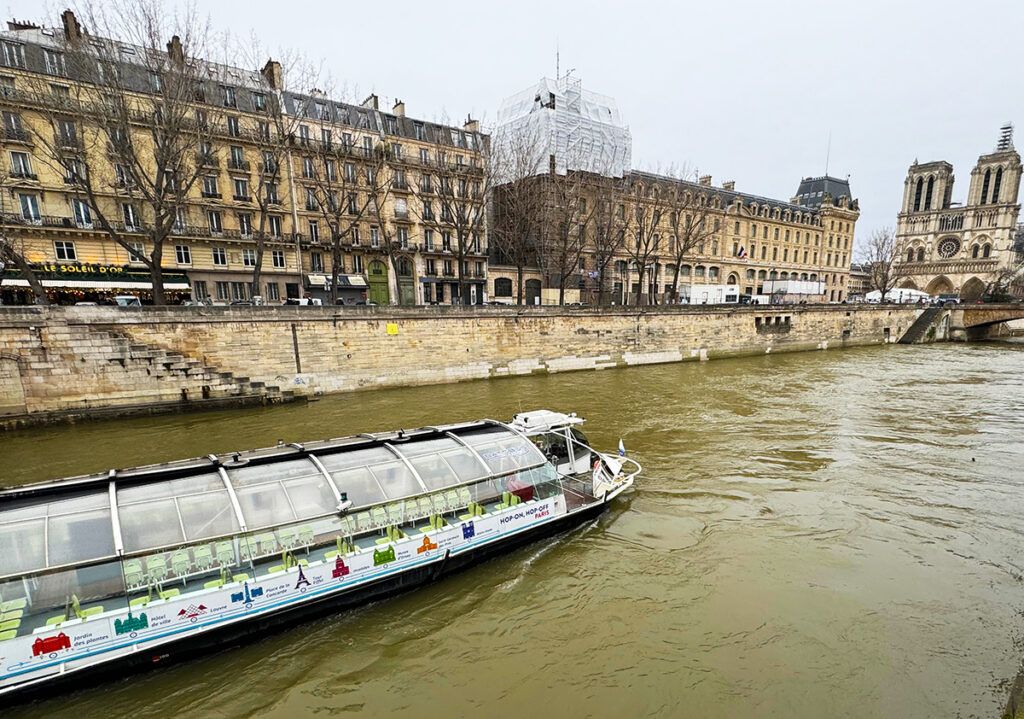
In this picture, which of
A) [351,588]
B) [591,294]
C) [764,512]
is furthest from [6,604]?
[591,294]

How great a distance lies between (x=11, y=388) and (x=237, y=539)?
15.5 metres

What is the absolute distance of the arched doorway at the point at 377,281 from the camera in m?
34.5

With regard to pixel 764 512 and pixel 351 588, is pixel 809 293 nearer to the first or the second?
pixel 764 512

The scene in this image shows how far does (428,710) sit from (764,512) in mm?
7549

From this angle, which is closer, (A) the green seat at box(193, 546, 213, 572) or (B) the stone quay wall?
(A) the green seat at box(193, 546, 213, 572)

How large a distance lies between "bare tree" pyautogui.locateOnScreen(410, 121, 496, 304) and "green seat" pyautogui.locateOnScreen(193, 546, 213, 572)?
66.6 ft

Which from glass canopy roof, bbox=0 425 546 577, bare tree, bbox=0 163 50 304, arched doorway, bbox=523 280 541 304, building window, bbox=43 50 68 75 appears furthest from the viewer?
arched doorway, bbox=523 280 541 304

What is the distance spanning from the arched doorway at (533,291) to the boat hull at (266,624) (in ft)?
104

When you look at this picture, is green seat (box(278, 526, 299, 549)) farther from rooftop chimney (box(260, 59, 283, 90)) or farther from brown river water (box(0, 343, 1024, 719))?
rooftop chimney (box(260, 59, 283, 90))

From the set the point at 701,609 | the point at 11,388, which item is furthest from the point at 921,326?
the point at 11,388

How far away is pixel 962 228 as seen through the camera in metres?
85.3

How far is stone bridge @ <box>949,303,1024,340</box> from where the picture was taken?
4194cm

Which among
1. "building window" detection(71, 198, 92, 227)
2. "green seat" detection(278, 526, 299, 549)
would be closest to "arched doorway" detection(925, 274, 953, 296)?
"green seat" detection(278, 526, 299, 549)

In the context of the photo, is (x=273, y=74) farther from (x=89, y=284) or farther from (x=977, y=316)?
(x=977, y=316)
